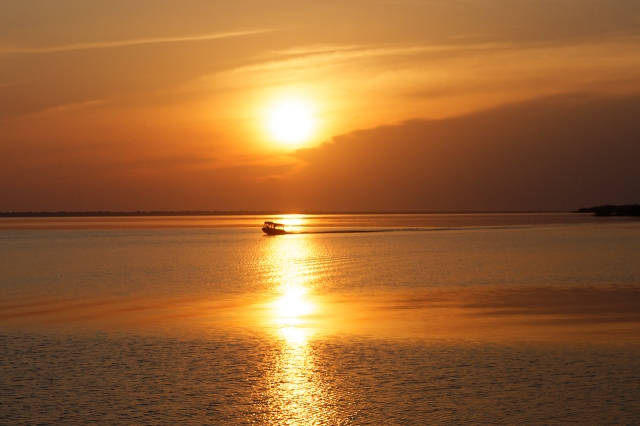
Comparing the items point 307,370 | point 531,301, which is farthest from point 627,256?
point 307,370

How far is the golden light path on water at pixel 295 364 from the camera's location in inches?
601

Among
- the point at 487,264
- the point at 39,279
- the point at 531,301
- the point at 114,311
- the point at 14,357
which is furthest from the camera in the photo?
the point at 487,264

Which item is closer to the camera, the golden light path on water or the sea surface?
the golden light path on water

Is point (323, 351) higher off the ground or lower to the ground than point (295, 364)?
higher

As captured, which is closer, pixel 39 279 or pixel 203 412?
pixel 203 412

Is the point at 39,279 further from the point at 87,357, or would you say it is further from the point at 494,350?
the point at 494,350

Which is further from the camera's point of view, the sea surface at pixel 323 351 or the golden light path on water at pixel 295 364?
the sea surface at pixel 323 351

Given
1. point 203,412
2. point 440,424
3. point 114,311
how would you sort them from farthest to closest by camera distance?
point 114,311 < point 203,412 < point 440,424

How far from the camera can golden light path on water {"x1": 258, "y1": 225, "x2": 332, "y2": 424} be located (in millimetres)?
15258

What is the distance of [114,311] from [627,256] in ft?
144

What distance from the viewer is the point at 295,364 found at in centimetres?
1964

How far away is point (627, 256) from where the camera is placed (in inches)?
2285

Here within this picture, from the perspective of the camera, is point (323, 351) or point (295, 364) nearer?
point (295, 364)

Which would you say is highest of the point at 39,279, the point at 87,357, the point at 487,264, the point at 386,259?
the point at 386,259
